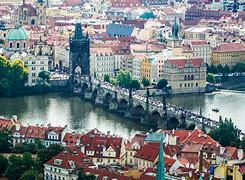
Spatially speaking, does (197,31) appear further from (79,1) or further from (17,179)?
(17,179)

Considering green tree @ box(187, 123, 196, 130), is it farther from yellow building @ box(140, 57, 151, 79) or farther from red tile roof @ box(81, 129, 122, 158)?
yellow building @ box(140, 57, 151, 79)

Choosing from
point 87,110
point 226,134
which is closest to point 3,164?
point 226,134

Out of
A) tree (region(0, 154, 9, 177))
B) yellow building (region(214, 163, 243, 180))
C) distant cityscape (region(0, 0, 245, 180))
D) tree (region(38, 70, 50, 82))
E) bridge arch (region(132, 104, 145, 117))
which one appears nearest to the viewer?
yellow building (region(214, 163, 243, 180))

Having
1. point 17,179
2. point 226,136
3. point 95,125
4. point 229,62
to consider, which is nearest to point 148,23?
point 229,62

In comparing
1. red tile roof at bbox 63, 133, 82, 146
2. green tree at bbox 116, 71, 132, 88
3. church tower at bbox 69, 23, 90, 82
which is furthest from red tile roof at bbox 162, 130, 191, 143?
church tower at bbox 69, 23, 90, 82

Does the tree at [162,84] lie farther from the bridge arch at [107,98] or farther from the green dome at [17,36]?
the green dome at [17,36]
